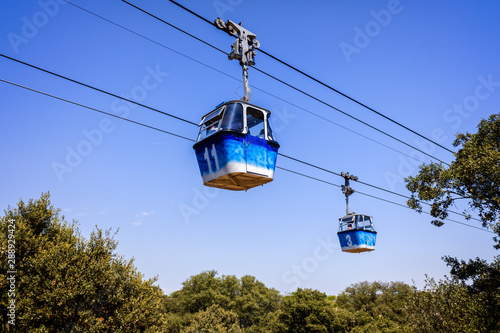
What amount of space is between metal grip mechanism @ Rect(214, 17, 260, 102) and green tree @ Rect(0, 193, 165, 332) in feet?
58.6

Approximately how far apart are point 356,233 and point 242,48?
1554 cm

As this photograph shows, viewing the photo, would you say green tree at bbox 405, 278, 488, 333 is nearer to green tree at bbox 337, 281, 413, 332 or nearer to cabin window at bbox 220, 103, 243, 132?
cabin window at bbox 220, 103, 243, 132

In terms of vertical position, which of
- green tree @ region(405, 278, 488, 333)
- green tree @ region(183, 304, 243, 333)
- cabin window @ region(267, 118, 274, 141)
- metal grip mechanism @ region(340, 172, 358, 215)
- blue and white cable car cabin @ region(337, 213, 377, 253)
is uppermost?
metal grip mechanism @ region(340, 172, 358, 215)

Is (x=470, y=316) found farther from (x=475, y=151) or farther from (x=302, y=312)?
(x=302, y=312)

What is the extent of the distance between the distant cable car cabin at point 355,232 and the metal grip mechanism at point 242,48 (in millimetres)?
12860

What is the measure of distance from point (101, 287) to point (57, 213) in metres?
7.03

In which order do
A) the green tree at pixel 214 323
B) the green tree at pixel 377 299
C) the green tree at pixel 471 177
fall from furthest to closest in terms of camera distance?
the green tree at pixel 377 299, the green tree at pixel 214 323, the green tree at pixel 471 177

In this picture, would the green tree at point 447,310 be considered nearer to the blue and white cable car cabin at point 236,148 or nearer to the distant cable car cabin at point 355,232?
the distant cable car cabin at point 355,232

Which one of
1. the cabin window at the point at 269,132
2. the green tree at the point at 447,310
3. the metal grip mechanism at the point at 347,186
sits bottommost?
the green tree at the point at 447,310

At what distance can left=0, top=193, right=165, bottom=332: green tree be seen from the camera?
749 inches

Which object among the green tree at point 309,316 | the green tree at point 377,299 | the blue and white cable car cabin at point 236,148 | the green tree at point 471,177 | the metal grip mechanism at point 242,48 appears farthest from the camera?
the green tree at point 377,299

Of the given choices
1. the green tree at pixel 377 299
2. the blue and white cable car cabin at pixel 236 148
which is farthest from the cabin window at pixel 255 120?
the green tree at pixel 377 299

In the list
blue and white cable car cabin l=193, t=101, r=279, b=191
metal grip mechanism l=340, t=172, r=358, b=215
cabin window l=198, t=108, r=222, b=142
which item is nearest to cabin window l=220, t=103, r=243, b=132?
blue and white cable car cabin l=193, t=101, r=279, b=191

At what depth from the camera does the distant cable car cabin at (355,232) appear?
68.2ft
